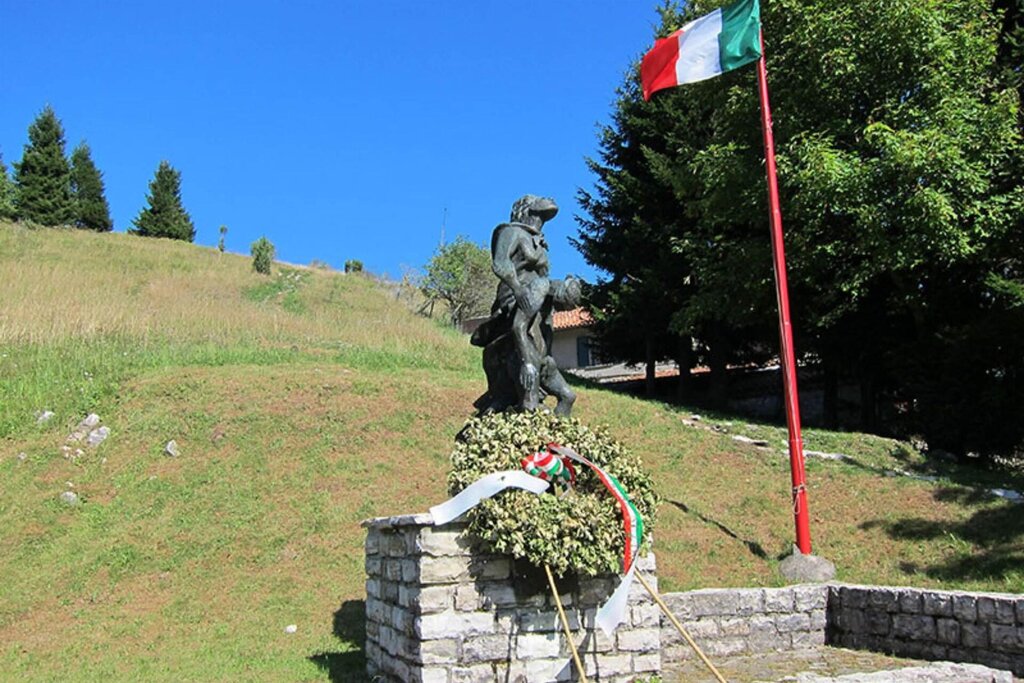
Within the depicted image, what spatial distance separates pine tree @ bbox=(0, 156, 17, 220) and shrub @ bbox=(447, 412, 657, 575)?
161 feet

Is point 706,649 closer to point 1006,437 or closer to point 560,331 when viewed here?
point 1006,437

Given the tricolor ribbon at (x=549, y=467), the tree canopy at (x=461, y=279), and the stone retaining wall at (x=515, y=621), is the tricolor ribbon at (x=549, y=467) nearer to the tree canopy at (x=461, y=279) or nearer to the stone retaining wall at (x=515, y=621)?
the stone retaining wall at (x=515, y=621)

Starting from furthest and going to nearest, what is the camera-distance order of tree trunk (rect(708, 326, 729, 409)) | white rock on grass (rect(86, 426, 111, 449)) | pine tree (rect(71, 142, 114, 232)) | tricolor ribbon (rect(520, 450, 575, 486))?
pine tree (rect(71, 142, 114, 232)) < tree trunk (rect(708, 326, 729, 409)) < white rock on grass (rect(86, 426, 111, 449)) < tricolor ribbon (rect(520, 450, 575, 486))

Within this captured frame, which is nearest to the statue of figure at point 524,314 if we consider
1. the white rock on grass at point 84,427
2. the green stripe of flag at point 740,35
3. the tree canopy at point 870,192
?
the green stripe of flag at point 740,35

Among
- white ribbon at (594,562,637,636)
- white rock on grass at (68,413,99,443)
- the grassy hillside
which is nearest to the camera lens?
white ribbon at (594,562,637,636)

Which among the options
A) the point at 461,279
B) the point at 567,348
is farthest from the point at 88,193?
the point at 567,348

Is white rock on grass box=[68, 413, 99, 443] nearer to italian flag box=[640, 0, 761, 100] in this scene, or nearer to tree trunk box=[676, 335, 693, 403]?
italian flag box=[640, 0, 761, 100]

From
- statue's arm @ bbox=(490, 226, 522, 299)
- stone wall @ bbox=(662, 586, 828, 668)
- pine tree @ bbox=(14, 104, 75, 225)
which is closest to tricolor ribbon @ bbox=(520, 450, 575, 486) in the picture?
statue's arm @ bbox=(490, 226, 522, 299)

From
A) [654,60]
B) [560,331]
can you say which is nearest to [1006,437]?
[654,60]

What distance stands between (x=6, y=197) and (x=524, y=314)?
168 ft

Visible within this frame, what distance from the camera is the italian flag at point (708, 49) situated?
1079 cm

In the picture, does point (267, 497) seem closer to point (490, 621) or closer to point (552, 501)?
point (490, 621)

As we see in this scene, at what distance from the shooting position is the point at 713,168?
1744 centimetres

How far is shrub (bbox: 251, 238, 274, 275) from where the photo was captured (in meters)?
40.9
